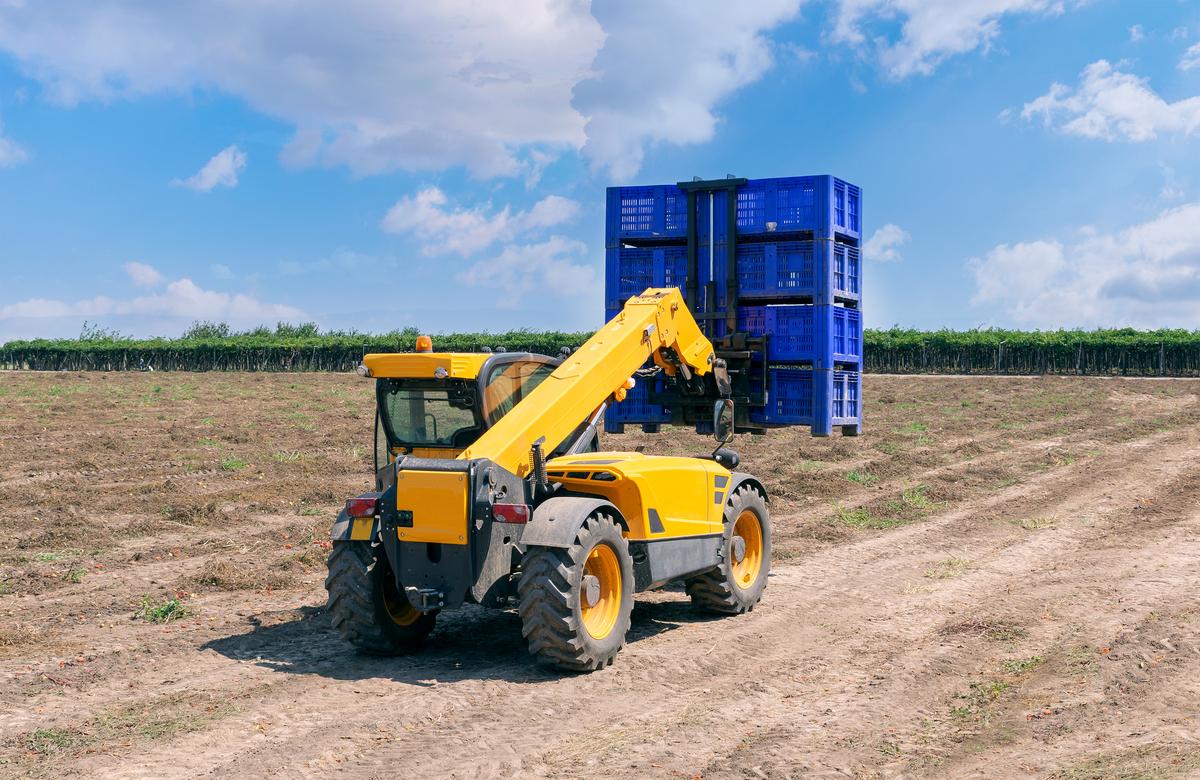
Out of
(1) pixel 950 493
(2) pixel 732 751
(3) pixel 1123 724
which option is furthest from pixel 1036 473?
(2) pixel 732 751

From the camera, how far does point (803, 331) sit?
493 inches

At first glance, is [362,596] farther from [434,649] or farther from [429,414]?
[429,414]

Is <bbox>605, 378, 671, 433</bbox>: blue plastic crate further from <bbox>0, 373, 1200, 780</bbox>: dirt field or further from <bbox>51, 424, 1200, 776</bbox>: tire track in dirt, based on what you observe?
<bbox>51, 424, 1200, 776</bbox>: tire track in dirt

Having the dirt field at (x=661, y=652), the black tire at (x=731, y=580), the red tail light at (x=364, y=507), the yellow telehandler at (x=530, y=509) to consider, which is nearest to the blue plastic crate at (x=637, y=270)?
the yellow telehandler at (x=530, y=509)

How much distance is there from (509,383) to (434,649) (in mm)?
2415

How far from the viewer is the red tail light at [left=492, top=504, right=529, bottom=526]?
8164mm

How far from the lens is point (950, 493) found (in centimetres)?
1914

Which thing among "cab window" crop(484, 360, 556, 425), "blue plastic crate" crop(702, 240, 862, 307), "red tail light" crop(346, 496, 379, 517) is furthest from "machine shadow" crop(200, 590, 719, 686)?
"blue plastic crate" crop(702, 240, 862, 307)

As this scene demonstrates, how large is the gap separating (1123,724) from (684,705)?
2957 millimetres

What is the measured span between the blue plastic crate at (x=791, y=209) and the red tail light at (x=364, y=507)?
6021 millimetres

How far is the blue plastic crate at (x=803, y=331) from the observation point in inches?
488

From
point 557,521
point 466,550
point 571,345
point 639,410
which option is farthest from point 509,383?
point 571,345

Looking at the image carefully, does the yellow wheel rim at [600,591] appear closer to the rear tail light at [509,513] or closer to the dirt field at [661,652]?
the dirt field at [661,652]

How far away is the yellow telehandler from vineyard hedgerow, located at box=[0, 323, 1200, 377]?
124 feet
